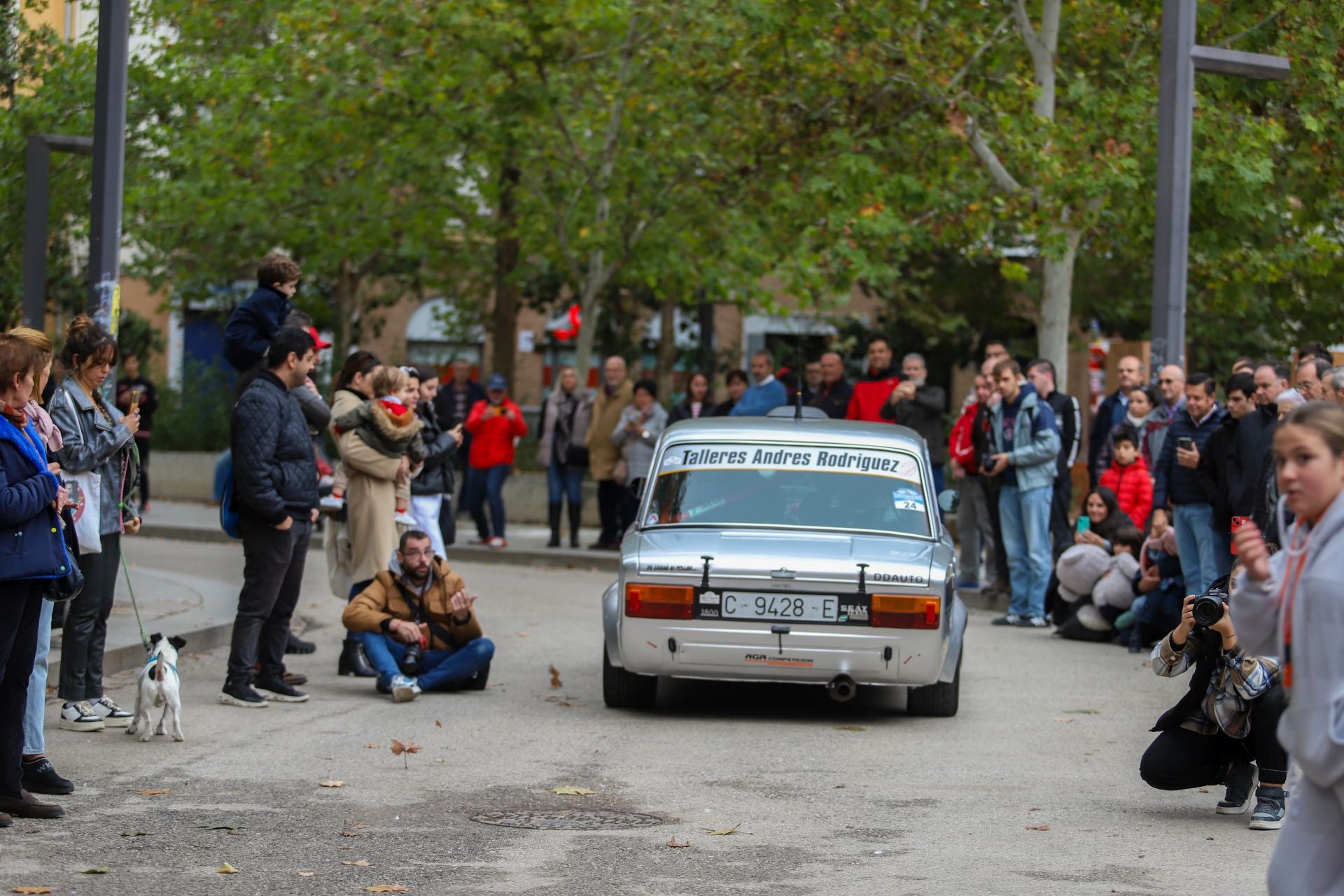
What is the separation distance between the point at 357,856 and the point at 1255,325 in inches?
984

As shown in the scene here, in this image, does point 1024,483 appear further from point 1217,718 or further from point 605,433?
point 1217,718

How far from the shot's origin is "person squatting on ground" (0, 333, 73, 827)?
6.67 m

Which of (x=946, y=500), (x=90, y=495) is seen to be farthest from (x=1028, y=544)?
(x=90, y=495)

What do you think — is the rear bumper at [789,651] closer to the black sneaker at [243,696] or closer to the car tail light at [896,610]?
the car tail light at [896,610]

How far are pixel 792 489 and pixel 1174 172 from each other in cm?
544

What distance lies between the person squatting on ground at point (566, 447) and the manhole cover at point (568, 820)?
12570 millimetres

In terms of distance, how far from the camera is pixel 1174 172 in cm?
1408

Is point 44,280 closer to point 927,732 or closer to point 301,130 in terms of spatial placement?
point 927,732

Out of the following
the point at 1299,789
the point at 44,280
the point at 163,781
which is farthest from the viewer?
the point at 44,280

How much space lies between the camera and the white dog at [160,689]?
335 inches

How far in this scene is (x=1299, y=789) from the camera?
163 inches

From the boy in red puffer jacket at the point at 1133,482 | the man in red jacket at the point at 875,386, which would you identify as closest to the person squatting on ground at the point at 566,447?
the man in red jacket at the point at 875,386

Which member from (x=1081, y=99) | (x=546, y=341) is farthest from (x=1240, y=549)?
(x=546, y=341)

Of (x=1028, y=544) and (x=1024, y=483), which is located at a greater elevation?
(x=1024, y=483)
